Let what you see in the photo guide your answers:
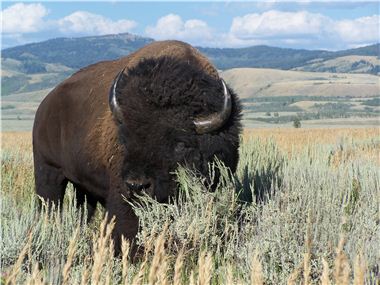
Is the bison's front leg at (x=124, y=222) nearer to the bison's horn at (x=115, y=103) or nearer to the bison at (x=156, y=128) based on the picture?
the bison at (x=156, y=128)

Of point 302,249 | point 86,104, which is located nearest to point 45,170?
point 86,104

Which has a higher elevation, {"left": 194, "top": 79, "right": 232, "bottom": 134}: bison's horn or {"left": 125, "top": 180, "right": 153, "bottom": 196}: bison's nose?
{"left": 194, "top": 79, "right": 232, "bottom": 134}: bison's horn

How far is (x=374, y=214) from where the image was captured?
17.9 feet

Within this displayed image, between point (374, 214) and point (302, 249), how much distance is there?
1.26 metres

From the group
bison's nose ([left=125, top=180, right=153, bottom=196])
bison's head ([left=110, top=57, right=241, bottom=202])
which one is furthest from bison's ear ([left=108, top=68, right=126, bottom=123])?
A: bison's nose ([left=125, top=180, right=153, bottom=196])

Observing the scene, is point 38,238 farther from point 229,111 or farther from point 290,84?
point 290,84

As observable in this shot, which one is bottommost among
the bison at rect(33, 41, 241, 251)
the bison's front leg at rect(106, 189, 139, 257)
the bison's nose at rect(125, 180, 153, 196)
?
the bison's front leg at rect(106, 189, 139, 257)

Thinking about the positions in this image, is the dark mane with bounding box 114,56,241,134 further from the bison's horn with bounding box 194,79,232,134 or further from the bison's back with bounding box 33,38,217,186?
the bison's back with bounding box 33,38,217,186

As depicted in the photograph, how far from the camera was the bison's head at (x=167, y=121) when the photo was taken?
5.26 metres

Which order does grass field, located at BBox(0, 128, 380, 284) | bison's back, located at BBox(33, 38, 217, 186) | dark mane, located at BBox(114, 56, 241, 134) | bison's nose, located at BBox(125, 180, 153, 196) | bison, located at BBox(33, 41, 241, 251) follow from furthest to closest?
bison's back, located at BBox(33, 38, 217, 186)
dark mane, located at BBox(114, 56, 241, 134)
bison, located at BBox(33, 41, 241, 251)
bison's nose, located at BBox(125, 180, 153, 196)
grass field, located at BBox(0, 128, 380, 284)

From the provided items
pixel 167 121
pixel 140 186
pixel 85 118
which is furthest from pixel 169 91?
pixel 85 118

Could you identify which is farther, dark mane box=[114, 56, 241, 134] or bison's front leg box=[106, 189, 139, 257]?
bison's front leg box=[106, 189, 139, 257]

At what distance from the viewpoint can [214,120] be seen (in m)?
5.51

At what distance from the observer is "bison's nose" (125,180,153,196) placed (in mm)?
5168
